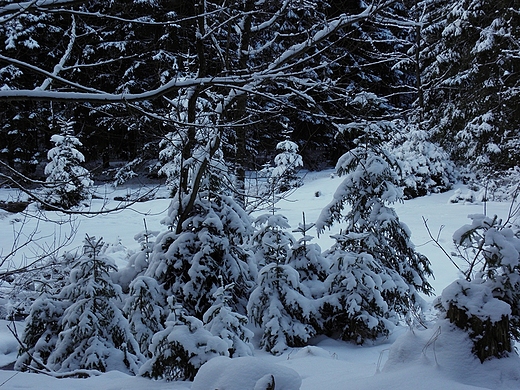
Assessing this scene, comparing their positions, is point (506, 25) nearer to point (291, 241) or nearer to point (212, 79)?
point (291, 241)

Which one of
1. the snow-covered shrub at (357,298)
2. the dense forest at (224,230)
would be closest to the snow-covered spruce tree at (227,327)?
the dense forest at (224,230)

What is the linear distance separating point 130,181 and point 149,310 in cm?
1759

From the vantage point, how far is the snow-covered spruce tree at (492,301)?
8.22 feet

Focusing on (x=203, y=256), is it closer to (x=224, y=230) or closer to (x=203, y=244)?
(x=203, y=244)

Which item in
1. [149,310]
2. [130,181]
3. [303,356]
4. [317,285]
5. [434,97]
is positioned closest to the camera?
[303,356]

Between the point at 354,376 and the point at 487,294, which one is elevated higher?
the point at 487,294

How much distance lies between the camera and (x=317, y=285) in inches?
217

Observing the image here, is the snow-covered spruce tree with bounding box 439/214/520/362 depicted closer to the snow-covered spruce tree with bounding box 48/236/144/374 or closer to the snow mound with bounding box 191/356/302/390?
the snow mound with bounding box 191/356/302/390

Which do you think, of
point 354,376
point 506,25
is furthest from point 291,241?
point 506,25

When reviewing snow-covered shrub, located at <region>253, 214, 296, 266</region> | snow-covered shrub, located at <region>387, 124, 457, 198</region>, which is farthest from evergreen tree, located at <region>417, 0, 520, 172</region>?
snow-covered shrub, located at <region>253, 214, 296, 266</region>

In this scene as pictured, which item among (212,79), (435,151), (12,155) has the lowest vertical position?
(212,79)

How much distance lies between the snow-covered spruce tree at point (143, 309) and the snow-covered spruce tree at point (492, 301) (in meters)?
3.02

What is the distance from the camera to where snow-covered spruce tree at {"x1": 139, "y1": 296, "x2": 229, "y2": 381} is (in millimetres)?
3111

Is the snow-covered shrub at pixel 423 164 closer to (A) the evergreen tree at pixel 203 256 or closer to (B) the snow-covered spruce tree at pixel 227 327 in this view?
(A) the evergreen tree at pixel 203 256
